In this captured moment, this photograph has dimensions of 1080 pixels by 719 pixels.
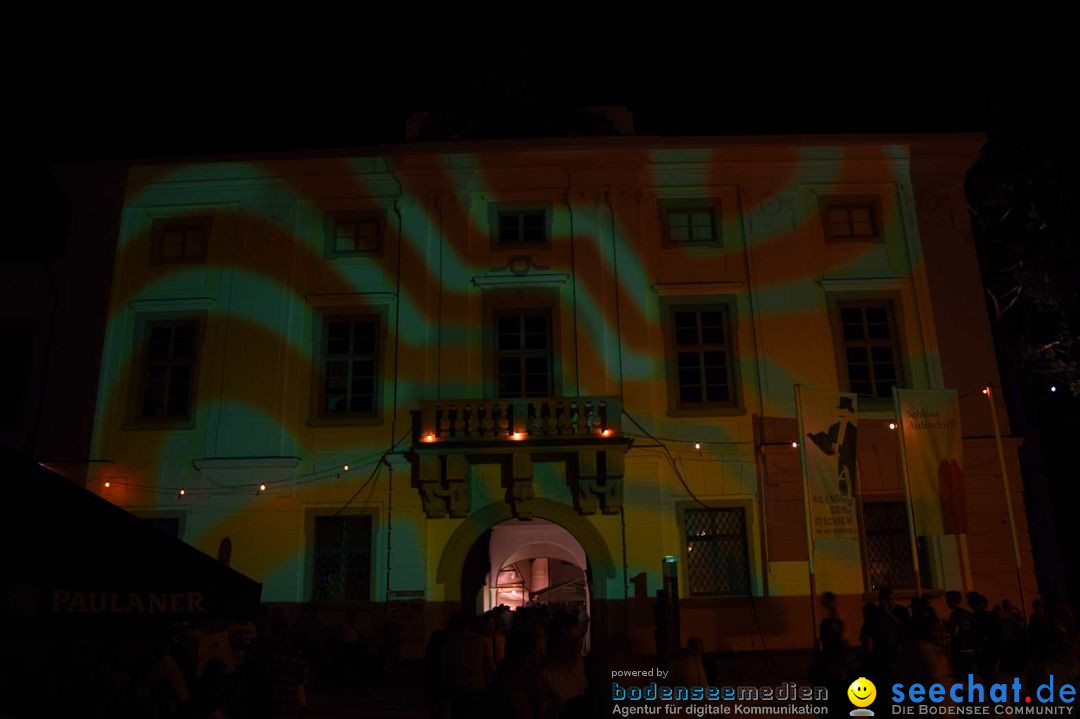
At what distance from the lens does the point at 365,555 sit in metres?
17.1

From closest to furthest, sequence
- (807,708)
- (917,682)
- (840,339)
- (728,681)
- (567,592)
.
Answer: (917,682) < (807,708) < (728,681) < (840,339) < (567,592)

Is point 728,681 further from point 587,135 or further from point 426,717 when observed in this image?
point 587,135

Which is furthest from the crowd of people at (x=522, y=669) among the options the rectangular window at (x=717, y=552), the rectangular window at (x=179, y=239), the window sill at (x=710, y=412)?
the rectangular window at (x=179, y=239)

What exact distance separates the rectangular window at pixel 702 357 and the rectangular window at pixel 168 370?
10.3 meters

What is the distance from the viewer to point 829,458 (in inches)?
600

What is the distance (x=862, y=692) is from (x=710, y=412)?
29.6 feet

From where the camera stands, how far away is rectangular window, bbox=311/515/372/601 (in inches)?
669

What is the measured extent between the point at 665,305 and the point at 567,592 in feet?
37.6

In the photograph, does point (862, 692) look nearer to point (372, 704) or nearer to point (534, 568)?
point (372, 704)

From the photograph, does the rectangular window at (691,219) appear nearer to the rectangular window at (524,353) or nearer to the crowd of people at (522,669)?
the rectangular window at (524,353)

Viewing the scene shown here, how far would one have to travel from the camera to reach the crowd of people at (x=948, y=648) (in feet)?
25.6

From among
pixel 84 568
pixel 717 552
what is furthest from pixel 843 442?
pixel 84 568

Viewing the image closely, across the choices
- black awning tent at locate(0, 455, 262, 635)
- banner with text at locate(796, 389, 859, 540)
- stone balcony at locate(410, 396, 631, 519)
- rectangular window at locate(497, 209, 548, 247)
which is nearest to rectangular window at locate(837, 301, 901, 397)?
banner with text at locate(796, 389, 859, 540)

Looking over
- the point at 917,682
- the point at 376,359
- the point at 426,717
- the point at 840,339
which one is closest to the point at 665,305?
the point at 840,339
